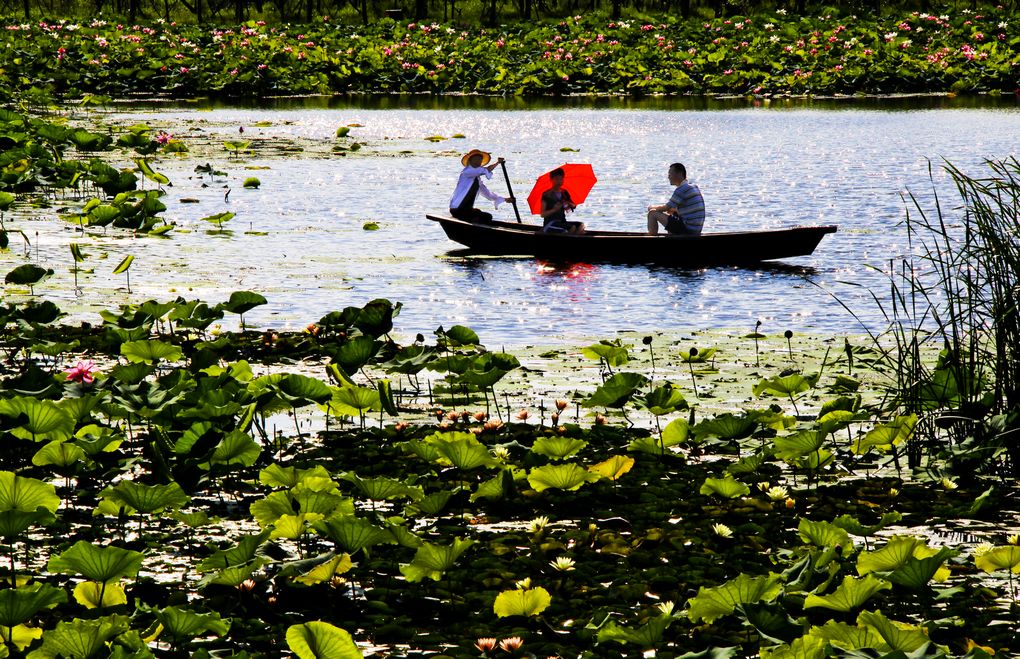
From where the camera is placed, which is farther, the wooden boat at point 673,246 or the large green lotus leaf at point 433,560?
the wooden boat at point 673,246

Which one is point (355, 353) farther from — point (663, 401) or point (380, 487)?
point (380, 487)

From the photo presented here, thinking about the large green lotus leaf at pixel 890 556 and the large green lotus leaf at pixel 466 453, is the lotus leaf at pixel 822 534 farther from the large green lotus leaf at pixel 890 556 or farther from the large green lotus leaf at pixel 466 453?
the large green lotus leaf at pixel 466 453

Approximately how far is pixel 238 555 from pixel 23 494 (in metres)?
0.78

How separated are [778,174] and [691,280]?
334 inches

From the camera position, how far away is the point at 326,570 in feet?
14.5

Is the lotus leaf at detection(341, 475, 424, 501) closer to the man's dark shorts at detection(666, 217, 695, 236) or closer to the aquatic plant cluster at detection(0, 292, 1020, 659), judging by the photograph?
the aquatic plant cluster at detection(0, 292, 1020, 659)

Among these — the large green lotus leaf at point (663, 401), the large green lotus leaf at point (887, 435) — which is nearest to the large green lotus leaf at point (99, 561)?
the large green lotus leaf at point (663, 401)

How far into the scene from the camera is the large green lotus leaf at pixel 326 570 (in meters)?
4.41

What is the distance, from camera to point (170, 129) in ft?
85.3

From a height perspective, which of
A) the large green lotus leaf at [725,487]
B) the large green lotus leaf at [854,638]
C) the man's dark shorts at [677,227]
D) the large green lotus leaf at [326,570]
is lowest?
the man's dark shorts at [677,227]

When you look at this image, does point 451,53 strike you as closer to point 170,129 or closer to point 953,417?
point 170,129

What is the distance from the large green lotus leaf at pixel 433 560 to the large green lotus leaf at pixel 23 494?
121 centimetres

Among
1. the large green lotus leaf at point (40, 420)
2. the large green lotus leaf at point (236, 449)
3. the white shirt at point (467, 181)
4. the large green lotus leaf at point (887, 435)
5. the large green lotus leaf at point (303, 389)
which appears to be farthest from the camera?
the white shirt at point (467, 181)

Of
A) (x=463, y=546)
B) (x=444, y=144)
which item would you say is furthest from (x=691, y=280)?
(x=444, y=144)
